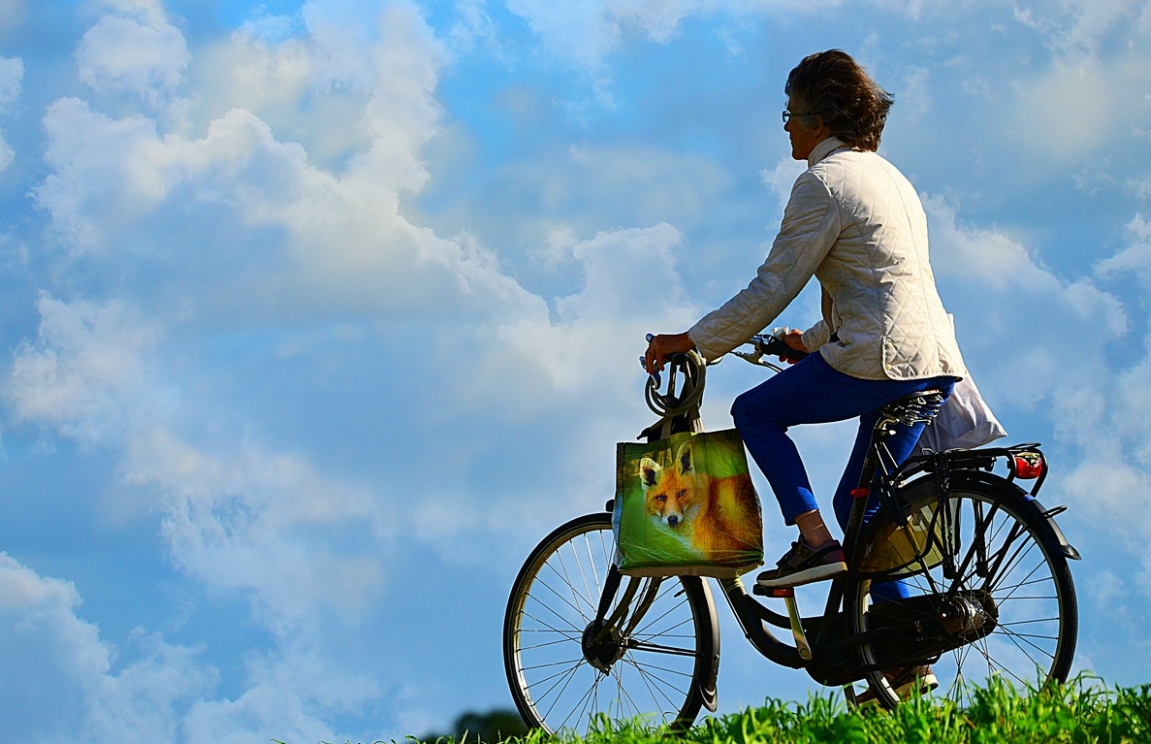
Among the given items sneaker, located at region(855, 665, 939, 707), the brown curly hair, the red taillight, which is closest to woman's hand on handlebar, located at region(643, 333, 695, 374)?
the brown curly hair

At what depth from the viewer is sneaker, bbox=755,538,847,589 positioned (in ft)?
18.9

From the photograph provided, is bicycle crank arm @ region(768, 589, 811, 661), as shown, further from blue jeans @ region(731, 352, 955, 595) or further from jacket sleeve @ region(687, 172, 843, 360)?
jacket sleeve @ region(687, 172, 843, 360)

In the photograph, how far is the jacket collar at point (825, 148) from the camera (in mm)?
5773

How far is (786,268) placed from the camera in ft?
18.4

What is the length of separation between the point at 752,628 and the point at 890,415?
3.78ft

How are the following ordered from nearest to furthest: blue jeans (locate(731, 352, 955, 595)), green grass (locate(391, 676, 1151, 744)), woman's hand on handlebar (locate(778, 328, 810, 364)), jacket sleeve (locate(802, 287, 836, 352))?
green grass (locate(391, 676, 1151, 744)), blue jeans (locate(731, 352, 955, 595)), jacket sleeve (locate(802, 287, 836, 352)), woman's hand on handlebar (locate(778, 328, 810, 364))

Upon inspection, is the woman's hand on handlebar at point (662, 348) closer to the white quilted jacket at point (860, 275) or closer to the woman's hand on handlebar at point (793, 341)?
the white quilted jacket at point (860, 275)

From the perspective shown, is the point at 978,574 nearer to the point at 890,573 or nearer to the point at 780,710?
the point at 890,573

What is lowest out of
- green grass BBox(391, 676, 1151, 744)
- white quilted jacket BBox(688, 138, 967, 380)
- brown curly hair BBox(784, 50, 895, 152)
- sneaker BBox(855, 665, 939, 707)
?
green grass BBox(391, 676, 1151, 744)

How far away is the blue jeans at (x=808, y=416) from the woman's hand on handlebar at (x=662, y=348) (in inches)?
12.4

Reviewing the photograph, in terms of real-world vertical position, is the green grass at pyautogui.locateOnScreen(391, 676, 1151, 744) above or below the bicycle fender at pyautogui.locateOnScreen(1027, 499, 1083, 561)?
below

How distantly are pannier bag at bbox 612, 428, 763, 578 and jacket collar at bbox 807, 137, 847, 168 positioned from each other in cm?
119

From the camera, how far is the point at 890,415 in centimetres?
567

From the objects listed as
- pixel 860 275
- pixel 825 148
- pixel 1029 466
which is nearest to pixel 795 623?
pixel 1029 466
